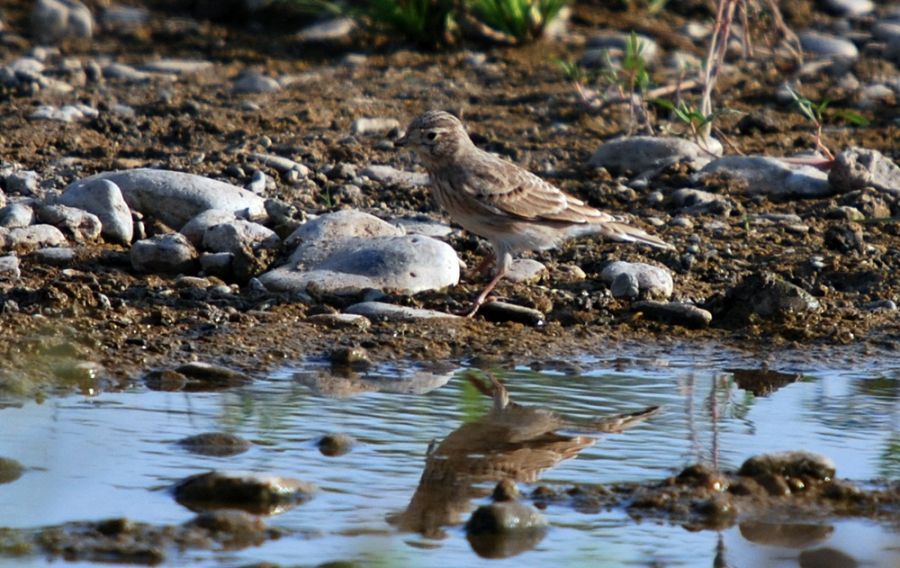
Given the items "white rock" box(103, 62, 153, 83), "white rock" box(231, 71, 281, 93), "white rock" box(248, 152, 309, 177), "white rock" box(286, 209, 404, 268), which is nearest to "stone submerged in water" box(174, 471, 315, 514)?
"white rock" box(286, 209, 404, 268)

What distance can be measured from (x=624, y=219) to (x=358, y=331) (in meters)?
2.43

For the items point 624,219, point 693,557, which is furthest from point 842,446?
point 624,219

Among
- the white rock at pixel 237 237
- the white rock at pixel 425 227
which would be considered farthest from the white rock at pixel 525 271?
the white rock at pixel 237 237

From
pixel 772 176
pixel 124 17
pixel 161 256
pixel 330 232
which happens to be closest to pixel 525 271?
pixel 330 232

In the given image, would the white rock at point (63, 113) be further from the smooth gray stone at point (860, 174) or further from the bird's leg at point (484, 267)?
the smooth gray stone at point (860, 174)

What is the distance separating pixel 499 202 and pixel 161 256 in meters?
1.66

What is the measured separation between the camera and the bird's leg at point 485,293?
24.5ft

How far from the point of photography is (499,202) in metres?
7.89

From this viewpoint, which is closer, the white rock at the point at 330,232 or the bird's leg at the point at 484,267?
the white rock at the point at 330,232

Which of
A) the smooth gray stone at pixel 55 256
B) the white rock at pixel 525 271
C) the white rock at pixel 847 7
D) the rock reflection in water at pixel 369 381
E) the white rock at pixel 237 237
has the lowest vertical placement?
the rock reflection in water at pixel 369 381

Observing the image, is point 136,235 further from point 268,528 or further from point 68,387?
point 268,528

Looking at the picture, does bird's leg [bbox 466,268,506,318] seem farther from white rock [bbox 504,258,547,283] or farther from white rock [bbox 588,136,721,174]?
white rock [bbox 588,136,721,174]

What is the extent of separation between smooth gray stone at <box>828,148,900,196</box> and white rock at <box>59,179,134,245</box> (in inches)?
163

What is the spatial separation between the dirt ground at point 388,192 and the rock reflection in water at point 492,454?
3.19 feet
